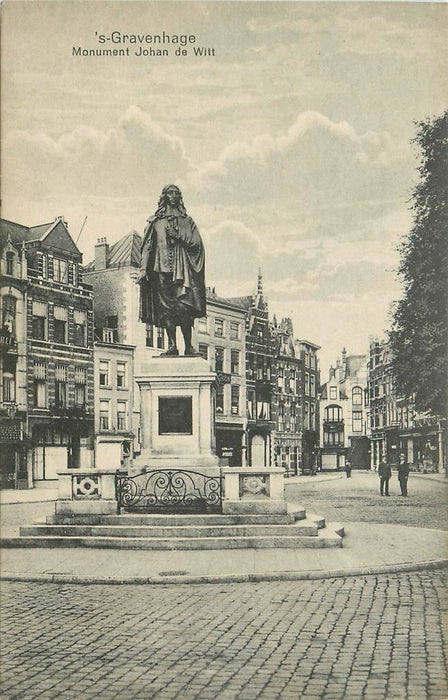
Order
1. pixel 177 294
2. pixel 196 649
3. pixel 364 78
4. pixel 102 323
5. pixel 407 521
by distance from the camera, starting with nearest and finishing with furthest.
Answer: pixel 196 649 → pixel 364 78 → pixel 177 294 → pixel 407 521 → pixel 102 323

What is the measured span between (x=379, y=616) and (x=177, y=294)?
24.5 feet

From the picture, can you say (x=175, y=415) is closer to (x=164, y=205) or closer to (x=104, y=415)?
(x=104, y=415)

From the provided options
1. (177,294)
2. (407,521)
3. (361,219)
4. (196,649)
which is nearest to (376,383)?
(407,521)

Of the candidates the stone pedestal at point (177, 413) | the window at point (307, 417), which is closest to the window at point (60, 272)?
the stone pedestal at point (177, 413)

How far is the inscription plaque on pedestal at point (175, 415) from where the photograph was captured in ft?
43.2

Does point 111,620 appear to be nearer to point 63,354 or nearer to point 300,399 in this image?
point 63,354

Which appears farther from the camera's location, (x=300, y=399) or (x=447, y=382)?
(x=300, y=399)

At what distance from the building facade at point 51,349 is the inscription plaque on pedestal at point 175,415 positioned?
2.10 m

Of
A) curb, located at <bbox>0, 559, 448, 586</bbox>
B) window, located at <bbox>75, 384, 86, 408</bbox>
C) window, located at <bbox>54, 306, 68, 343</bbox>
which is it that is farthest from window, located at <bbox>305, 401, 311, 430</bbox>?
curb, located at <bbox>0, 559, 448, 586</bbox>

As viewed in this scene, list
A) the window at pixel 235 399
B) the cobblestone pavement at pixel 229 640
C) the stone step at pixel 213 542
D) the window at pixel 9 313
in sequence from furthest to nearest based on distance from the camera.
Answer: the window at pixel 235 399, the window at pixel 9 313, the stone step at pixel 213 542, the cobblestone pavement at pixel 229 640

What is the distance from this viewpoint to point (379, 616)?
810cm

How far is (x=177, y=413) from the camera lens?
13211mm

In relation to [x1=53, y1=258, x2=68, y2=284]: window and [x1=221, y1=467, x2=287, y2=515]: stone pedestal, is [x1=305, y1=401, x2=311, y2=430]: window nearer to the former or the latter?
[x1=53, y1=258, x2=68, y2=284]: window

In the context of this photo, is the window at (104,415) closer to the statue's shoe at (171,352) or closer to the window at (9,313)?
the statue's shoe at (171,352)
